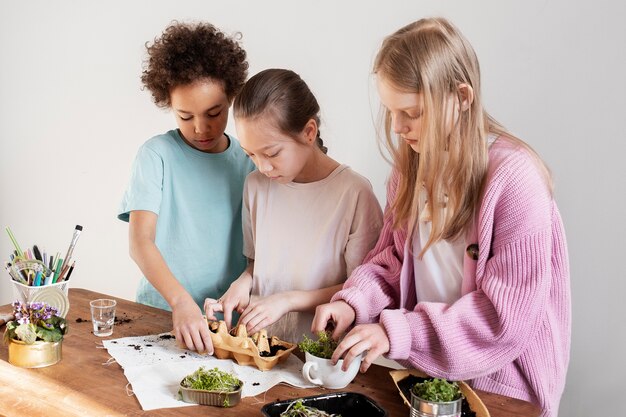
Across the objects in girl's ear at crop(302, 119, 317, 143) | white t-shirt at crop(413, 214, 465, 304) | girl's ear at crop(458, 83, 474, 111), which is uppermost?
girl's ear at crop(458, 83, 474, 111)

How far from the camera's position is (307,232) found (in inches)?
75.3

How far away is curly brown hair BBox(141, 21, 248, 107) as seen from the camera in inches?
77.4

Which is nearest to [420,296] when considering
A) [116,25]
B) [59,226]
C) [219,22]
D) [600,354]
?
[600,354]

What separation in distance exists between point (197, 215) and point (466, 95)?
952 millimetres

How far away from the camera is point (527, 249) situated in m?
1.39

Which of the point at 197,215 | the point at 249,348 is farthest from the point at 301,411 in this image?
the point at 197,215

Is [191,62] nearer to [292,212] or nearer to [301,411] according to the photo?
[292,212]

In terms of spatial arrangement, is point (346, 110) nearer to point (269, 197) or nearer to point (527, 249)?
point (269, 197)

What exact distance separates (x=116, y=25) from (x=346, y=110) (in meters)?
1.43

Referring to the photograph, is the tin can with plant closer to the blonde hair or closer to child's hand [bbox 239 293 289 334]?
the blonde hair

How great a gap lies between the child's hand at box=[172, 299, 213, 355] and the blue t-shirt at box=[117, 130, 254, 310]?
1.30 feet

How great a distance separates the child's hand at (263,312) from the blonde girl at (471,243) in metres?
0.18

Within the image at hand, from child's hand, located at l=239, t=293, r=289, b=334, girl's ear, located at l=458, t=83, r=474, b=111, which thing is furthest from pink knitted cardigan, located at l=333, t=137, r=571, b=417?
child's hand, located at l=239, t=293, r=289, b=334

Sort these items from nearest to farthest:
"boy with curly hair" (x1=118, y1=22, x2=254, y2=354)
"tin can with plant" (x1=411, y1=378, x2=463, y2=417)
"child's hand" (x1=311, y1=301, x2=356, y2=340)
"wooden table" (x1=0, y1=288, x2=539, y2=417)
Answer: "tin can with plant" (x1=411, y1=378, x2=463, y2=417) < "wooden table" (x1=0, y1=288, x2=539, y2=417) < "child's hand" (x1=311, y1=301, x2=356, y2=340) < "boy with curly hair" (x1=118, y1=22, x2=254, y2=354)
